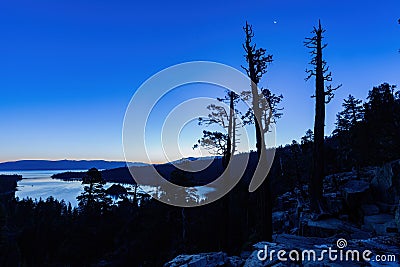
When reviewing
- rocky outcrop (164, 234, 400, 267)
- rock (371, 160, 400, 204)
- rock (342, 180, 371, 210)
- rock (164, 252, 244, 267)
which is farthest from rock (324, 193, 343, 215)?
rock (164, 252, 244, 267)

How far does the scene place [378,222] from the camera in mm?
7992

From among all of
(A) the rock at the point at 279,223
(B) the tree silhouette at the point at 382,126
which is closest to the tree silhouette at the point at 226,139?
(A) the rock at the point at 279,223

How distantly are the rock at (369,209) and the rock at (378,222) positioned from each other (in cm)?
44

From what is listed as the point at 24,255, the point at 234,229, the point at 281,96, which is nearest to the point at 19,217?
the point at 24,255

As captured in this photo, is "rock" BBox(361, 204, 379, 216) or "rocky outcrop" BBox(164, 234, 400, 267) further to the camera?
"rock" BBox(361, 204, 379, 216)

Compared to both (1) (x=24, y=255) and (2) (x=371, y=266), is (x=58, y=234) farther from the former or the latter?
(2) (x=371, y=266)

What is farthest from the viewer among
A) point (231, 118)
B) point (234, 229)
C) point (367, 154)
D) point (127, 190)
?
point (127, 190)

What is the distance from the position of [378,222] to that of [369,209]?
2201 mm

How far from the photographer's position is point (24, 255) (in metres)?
29.8

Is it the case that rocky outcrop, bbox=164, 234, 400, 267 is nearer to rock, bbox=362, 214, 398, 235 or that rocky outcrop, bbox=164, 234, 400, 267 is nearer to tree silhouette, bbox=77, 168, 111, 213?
rock, bbox=362, 214, 398, 235

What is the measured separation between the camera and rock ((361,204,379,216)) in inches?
375

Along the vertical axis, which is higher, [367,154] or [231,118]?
[231,118]

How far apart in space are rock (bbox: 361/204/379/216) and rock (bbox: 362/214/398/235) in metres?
0.44

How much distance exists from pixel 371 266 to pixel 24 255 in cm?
3809
